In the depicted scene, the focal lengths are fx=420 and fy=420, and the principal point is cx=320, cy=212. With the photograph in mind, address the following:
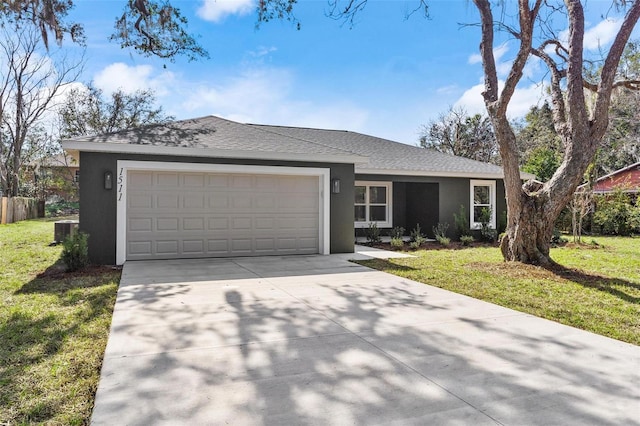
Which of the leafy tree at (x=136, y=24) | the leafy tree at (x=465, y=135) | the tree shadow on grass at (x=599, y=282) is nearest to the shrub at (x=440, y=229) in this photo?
the tree shadow on grass at (x=599, y=282)

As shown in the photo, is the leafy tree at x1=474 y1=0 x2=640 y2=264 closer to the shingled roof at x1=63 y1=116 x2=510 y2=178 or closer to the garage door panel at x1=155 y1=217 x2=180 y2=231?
the shingled roof at x1=63 y1=116 x2=510 y2=178

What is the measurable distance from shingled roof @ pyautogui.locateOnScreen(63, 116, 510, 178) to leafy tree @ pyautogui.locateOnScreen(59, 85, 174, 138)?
779 inches

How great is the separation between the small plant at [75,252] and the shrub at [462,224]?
11.0 meters

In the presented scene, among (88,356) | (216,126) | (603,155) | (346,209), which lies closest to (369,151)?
(346,209)

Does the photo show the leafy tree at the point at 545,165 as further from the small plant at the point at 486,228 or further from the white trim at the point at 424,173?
the small plant at the point at 486,228

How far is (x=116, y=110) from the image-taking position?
95.1 ft

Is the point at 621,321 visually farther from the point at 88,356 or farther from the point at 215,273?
the point at 215,273

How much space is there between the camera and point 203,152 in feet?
30.7

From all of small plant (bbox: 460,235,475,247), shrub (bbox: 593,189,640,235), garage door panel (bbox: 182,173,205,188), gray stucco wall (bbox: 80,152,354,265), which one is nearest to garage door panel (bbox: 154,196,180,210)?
garage door panel (bbox: 182,173,205,188)

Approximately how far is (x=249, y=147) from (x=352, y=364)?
7256mm

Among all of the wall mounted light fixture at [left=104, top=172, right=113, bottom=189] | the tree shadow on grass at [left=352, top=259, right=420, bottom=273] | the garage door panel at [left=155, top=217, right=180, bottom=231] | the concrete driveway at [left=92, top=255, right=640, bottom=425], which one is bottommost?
the concrete driveway at [left=92, top=255, right=640, bottom=425]

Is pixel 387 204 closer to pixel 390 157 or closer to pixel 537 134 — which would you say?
pixel 390 157

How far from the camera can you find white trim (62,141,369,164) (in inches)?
336

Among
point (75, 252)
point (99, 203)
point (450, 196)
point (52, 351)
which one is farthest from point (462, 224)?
point (52, 351)
